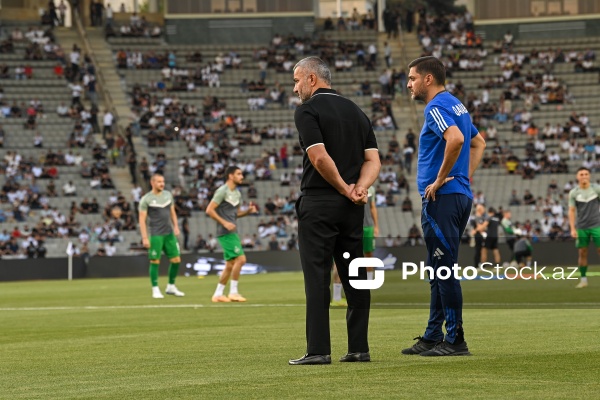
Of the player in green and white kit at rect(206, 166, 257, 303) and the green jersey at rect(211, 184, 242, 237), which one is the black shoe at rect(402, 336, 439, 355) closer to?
the player in green and white kit at rect(206, 166, 257, 303)

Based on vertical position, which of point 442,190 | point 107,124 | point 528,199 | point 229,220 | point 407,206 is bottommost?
point 407,206

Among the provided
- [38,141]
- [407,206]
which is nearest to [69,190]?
[38,141]

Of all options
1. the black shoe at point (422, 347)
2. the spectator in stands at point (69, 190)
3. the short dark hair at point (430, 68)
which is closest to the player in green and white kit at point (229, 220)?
Result: the short dark hair at point (430, 68)

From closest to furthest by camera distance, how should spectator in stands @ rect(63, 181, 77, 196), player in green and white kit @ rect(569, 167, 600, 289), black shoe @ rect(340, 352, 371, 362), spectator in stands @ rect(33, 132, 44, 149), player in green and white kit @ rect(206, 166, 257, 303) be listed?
1. black shoe @ rect(340, 352, 371, 362)
2. player in green and white kit @ rect(206, 166, 257, 303)
3. player in green and white kit @ rect(569, 167, 600, 289)
4. spectator in stands @ rect(63, 181, 77, 196)
5. spectator in stands @ rect(33, 132, 44, 149)

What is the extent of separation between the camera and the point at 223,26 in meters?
65.9

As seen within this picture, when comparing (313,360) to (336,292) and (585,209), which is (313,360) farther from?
(585,209)

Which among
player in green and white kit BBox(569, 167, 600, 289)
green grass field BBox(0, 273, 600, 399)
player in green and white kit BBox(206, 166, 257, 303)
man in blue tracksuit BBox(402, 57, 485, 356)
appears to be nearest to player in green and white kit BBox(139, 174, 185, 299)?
player in green and white kit BBox(206, 166, 257, 303)

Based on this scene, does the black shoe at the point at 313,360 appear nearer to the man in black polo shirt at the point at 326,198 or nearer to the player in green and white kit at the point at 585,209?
the man in black polo shirt at the point at 326,198

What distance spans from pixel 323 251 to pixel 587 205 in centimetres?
1569

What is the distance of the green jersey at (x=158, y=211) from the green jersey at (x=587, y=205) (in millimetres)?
7980

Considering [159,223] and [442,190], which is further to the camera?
[159,223]

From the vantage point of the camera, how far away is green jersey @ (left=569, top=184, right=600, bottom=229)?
24.4 metres

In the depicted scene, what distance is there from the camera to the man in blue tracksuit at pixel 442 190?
33.8 ft

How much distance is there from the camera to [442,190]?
34.1 ft
